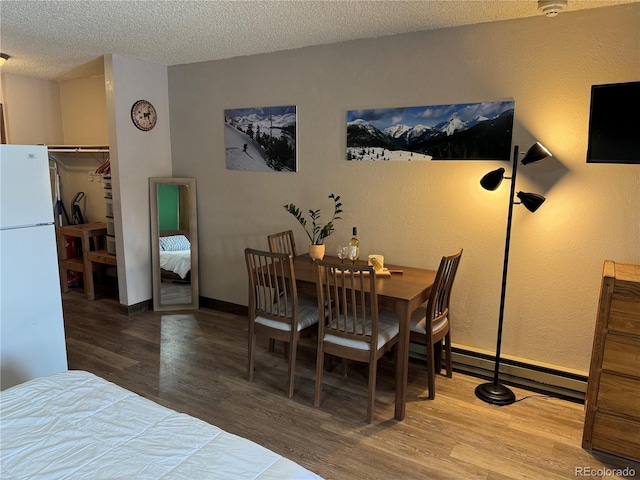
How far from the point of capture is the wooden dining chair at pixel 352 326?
2545 millimetres

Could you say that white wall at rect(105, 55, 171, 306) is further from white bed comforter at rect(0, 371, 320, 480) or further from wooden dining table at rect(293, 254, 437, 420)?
white bed comforter at rect(0, 371, 320, 480)

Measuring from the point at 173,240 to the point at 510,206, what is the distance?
3262 mm

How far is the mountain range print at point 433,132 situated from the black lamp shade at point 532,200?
0.40 meters

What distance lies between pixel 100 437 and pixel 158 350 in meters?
2.18

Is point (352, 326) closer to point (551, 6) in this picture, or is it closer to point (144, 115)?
point (551, 6)

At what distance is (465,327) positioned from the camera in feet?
10.7

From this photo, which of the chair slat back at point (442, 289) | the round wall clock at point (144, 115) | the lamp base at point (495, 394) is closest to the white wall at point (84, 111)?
the round wall clock at point (144, 115)

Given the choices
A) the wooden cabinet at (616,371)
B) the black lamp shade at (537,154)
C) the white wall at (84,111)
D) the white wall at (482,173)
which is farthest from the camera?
the white wall at (84,111)

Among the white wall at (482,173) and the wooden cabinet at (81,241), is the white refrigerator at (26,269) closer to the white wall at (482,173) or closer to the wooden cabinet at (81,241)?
the white wall at (482,173)

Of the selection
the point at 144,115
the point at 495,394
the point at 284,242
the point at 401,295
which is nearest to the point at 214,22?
the point at 144,115

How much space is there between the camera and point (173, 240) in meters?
4.51

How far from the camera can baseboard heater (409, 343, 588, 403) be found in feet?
9.49

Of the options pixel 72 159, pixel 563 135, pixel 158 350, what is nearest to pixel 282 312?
pixel 158 350

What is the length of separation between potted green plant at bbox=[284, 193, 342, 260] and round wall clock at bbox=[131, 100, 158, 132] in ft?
5.56
